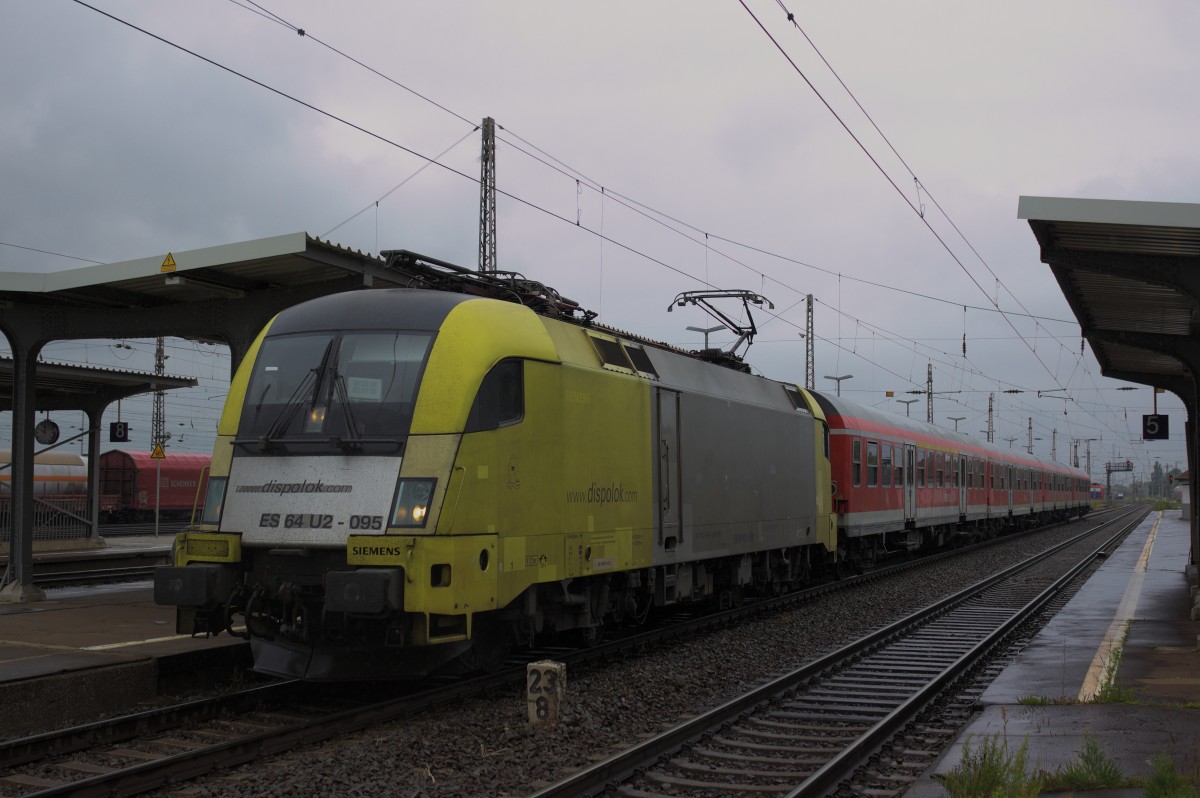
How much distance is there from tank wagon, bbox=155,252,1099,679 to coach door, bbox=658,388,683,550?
0.50m

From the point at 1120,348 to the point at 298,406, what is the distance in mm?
15280

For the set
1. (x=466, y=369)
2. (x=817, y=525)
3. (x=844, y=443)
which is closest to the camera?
(x=466, y=369)

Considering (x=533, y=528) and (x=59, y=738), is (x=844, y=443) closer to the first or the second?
(x=533, y=528)

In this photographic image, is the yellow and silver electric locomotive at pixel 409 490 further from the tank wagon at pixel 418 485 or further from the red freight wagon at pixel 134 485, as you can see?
the red freight wagon at pixel 134 485

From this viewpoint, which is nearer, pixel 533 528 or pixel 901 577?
pixel 533 528

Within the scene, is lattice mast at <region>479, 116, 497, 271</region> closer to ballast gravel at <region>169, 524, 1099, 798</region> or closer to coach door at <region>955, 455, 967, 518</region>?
ballast gravel at <region>169, 524, 1099, 798</region>

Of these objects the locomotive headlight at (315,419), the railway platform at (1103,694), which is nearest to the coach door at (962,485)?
the railway platform at (1103,694)

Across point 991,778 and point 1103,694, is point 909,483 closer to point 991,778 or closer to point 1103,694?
point 1103,694

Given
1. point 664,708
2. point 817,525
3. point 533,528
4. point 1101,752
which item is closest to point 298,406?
point 533,528

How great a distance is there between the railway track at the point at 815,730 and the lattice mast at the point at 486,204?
9.41 metres

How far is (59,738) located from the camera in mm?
7113

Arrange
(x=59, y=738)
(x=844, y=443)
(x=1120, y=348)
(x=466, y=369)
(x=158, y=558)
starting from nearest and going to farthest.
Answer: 1. (x=59, y=738)
2. (x=466, y=369)
3. (x=1120, y=348)
4. (x=844, y=443)
5. (x=158, y=558)

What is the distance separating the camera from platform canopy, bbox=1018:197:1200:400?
977 cm

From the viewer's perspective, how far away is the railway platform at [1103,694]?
22.2ft
